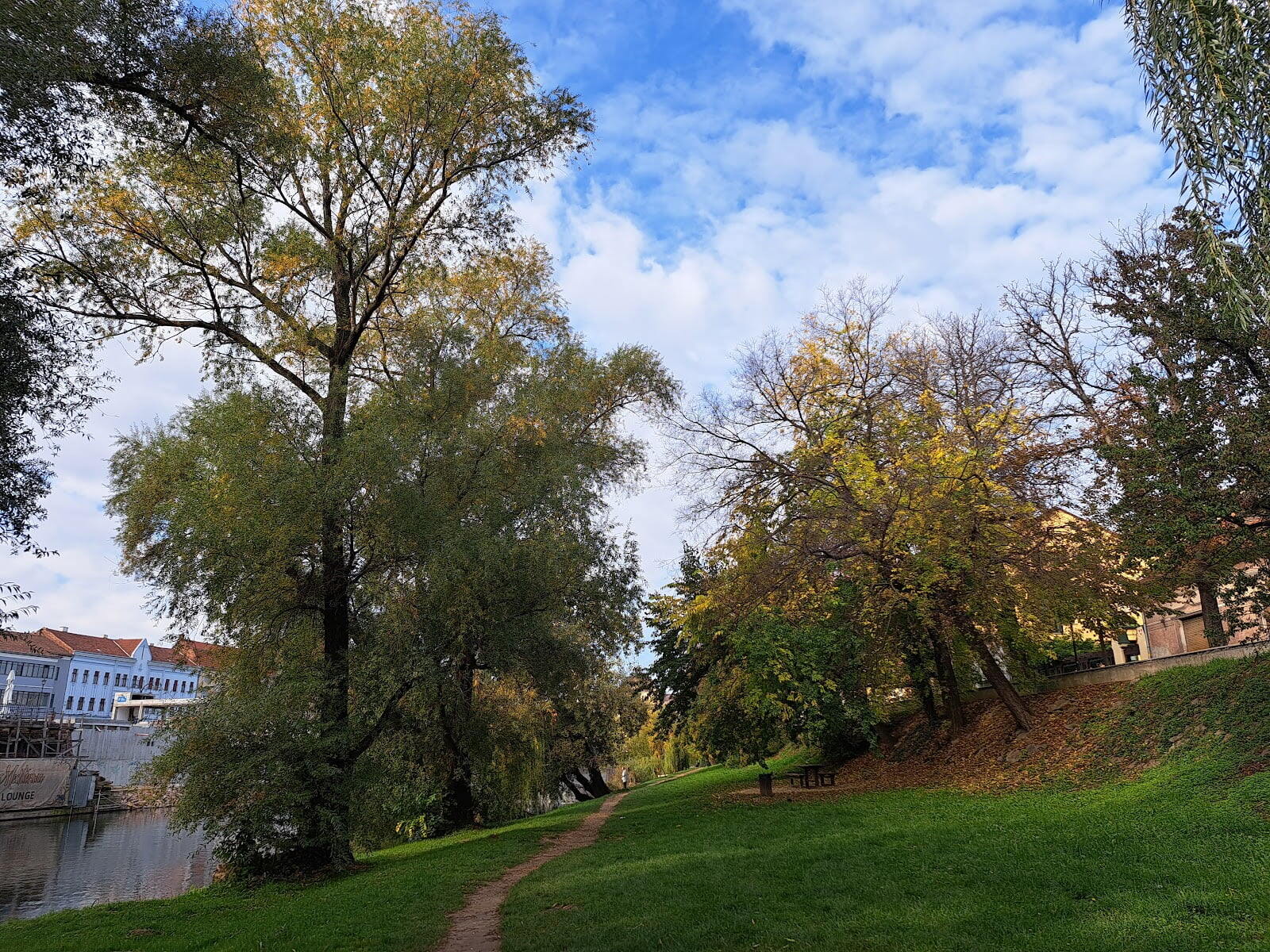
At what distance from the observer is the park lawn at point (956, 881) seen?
644 cm

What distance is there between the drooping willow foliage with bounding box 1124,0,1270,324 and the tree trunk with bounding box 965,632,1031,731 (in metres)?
13.3

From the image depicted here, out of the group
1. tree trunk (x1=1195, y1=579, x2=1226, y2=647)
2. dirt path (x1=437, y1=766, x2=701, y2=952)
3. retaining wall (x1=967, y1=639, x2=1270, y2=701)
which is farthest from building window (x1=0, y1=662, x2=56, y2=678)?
tree trunk (x1=1195, y1=579, x2=1226, y2=647)

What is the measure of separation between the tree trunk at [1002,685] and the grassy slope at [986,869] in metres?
2.47

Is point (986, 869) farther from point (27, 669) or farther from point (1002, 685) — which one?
point (27, 669)

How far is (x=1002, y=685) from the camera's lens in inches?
723

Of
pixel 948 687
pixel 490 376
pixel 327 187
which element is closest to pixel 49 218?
pixel 327 187

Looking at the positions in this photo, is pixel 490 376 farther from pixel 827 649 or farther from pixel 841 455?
pixel 827 649

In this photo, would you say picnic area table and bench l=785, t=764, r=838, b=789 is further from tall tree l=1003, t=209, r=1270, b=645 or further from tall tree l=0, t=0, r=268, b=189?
tall tree l=0, t=0, r=268, b=189

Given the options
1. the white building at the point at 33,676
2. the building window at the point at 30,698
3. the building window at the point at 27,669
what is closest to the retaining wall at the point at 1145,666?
the white building at the point at 33,676

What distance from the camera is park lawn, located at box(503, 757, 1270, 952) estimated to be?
6.44 metres

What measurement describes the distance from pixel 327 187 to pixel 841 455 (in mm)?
13481

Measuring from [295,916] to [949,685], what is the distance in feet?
53.8

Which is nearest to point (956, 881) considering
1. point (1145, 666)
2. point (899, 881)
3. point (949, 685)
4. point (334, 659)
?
point (899, 881)

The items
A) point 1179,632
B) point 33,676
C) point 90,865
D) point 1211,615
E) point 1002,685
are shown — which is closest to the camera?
point 1211,615
